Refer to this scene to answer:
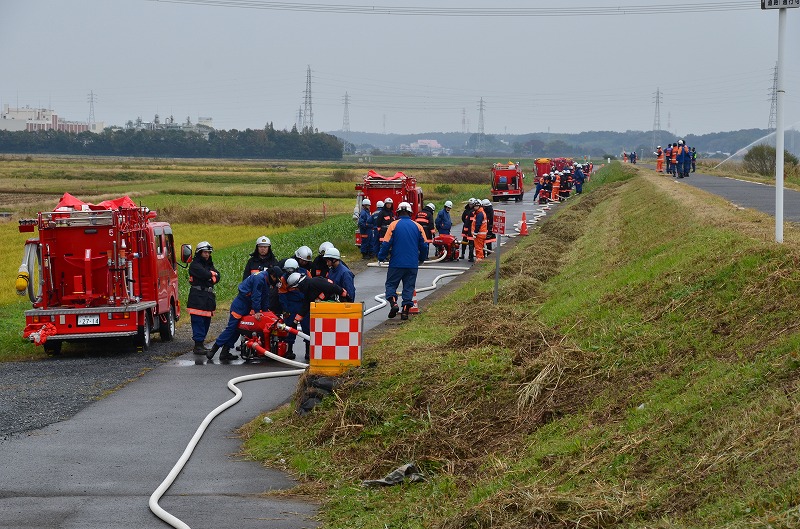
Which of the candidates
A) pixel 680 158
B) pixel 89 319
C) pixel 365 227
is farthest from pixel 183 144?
pixel 89 319

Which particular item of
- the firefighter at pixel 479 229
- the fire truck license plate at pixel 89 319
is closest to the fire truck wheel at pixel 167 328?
the fire truck license plate at pixel 89 319

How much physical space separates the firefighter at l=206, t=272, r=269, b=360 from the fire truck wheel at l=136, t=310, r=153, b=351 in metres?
1.87

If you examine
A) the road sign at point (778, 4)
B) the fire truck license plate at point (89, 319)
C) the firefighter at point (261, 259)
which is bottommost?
the fire truck license plate at point (89, 319)

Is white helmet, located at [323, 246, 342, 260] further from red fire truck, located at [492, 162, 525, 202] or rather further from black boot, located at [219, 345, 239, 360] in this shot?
red fire truck, located at [492, 162, 525, 202]

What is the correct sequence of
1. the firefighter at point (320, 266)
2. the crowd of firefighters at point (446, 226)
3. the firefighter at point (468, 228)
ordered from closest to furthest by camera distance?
1. the firefighter at point (320, 266)
2. the crowd of firefighters at point (446, 226)
3. the firefighter at point (468, 228)

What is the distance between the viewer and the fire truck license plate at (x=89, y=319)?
16.4 meters

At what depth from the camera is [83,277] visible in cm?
1672

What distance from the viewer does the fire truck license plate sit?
1642 centimetres

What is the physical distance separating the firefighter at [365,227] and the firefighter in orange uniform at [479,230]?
3.26 metres

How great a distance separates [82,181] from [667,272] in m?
76.2

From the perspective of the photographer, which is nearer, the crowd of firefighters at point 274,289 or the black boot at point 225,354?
the crowd of firefighters at point 274,289

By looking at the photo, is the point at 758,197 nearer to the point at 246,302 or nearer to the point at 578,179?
the point at 246,302

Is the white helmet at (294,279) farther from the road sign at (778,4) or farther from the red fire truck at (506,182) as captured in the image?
the red fire truck at (506,182)

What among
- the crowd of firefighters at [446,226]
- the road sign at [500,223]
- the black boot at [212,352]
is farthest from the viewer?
the crowd of firefighters at [446,226]
